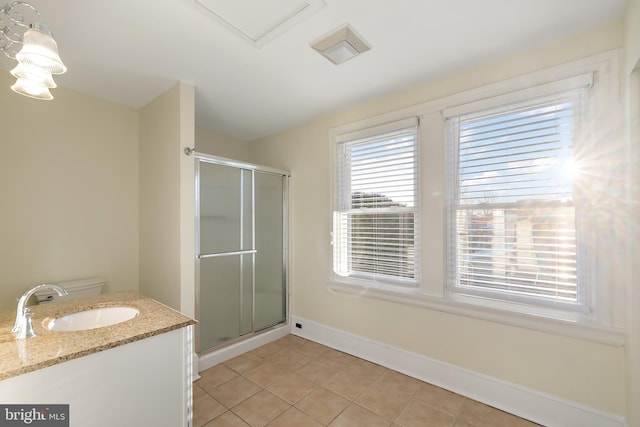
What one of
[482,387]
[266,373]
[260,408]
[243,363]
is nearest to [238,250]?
[243,363]

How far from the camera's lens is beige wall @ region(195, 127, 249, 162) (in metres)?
3.44

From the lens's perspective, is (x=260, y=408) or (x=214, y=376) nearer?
(x=260, y=408)

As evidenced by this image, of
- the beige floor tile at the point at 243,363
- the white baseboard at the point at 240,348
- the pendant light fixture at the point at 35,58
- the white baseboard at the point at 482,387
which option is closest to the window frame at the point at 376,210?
the white baseboard at the point at 482,387

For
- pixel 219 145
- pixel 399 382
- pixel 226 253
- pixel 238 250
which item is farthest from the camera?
pixel 219 145

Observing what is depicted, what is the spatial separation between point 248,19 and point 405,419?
278cm

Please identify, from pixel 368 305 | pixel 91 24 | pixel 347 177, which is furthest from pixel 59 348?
pixel 347 177

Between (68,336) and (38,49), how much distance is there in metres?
1.22

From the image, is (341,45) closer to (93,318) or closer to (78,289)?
(93,318)

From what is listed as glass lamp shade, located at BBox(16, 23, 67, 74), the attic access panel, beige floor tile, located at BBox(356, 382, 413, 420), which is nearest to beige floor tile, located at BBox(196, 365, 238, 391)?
beige floor tile, located at BBox(356, 382, 413, 420)

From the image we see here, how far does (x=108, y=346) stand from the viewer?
115 cm

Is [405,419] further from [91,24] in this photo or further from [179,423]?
[91,24]

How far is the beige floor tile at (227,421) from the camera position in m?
1.82

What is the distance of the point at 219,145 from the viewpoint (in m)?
3.64

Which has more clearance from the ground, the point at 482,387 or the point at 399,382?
the point at 482,387
